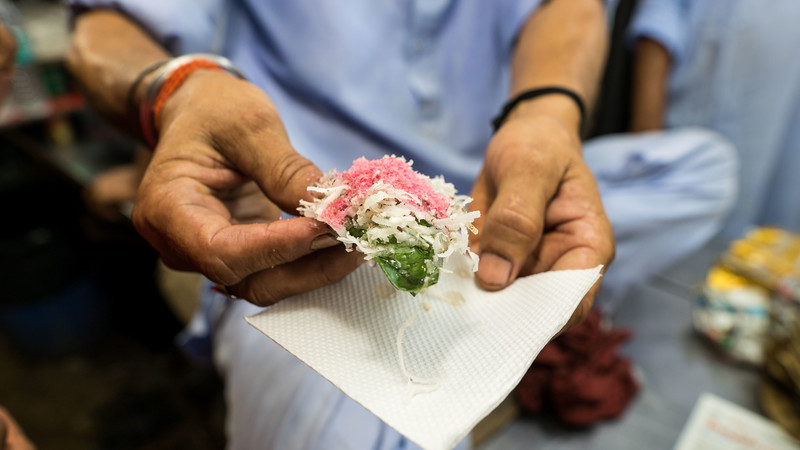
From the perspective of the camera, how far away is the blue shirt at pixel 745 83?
4.73ft

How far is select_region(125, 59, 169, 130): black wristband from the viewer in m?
0.71

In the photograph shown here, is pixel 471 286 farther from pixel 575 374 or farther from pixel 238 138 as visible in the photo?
pixel 575 374

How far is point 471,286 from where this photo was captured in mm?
626

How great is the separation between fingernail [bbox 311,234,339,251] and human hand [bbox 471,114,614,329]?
0.67 feet

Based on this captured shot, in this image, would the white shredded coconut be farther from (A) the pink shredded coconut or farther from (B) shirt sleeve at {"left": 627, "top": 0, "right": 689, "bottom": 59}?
(B) shirt sleeve at {"left": 627, "top": 0, "right": 689, "bottom": 59}

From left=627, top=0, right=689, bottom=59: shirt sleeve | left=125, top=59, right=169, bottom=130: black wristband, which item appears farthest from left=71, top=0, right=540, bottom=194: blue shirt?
left=627, top=0, right=689, bottom=59: shirt sleeve

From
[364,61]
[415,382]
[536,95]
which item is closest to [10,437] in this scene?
[415,382]

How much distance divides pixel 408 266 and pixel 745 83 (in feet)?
5.23

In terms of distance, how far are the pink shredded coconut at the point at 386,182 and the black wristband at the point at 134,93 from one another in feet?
1.28

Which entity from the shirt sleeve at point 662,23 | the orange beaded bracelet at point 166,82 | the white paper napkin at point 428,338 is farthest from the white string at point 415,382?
the shirt sleeve at point 662,23

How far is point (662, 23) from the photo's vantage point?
1403 mm

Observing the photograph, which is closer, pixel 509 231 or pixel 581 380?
pixel 509 231

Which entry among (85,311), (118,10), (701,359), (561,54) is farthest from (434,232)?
(85,311)

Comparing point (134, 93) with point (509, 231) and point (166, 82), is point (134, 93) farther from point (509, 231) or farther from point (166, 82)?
point (509, 231)
